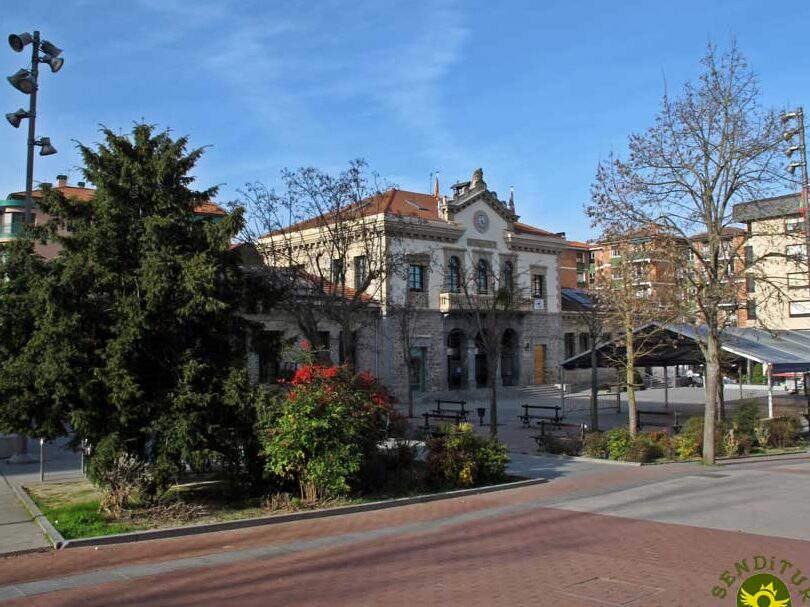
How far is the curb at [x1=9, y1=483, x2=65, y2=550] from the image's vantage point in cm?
971

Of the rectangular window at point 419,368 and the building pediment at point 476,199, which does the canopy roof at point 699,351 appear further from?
the building pediment at point 476,199

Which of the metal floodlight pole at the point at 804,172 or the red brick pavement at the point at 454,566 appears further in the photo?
the metal floodlight pole at the point at 804,172

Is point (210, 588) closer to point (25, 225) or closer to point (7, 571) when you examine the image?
point (7, 571)

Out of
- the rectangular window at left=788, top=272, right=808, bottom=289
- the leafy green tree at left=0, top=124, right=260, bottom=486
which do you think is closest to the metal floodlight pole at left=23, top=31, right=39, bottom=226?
the leafy green tree at left=0, top=124, right=260, bottom=486

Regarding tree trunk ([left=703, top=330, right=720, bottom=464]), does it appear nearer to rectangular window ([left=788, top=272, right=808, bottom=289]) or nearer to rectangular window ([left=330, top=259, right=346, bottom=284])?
rectangular window ([left=788, top=272, right=808, bottom=289])

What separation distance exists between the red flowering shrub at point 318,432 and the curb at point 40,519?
3318 millimetres

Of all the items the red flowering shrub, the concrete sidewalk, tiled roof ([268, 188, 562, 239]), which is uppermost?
tiled roof ([268, 188, 562, 239])

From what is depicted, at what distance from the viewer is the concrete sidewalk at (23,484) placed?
9.88 m

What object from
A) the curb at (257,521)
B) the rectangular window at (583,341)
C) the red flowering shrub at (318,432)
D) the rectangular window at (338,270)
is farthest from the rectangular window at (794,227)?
the rectangular window at (583,341)

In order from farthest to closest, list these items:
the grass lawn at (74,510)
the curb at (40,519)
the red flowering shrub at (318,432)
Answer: the red flowering shrub at (318,432), the grass lawn at (74,510), the curb at (40,519)

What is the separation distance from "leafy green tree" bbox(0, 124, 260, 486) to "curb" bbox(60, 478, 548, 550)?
1.22m

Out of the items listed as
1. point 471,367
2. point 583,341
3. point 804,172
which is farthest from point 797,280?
point 583,341

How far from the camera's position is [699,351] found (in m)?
27.0

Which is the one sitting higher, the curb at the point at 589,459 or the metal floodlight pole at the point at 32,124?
the metal floodlight pole at the point at 32,124
